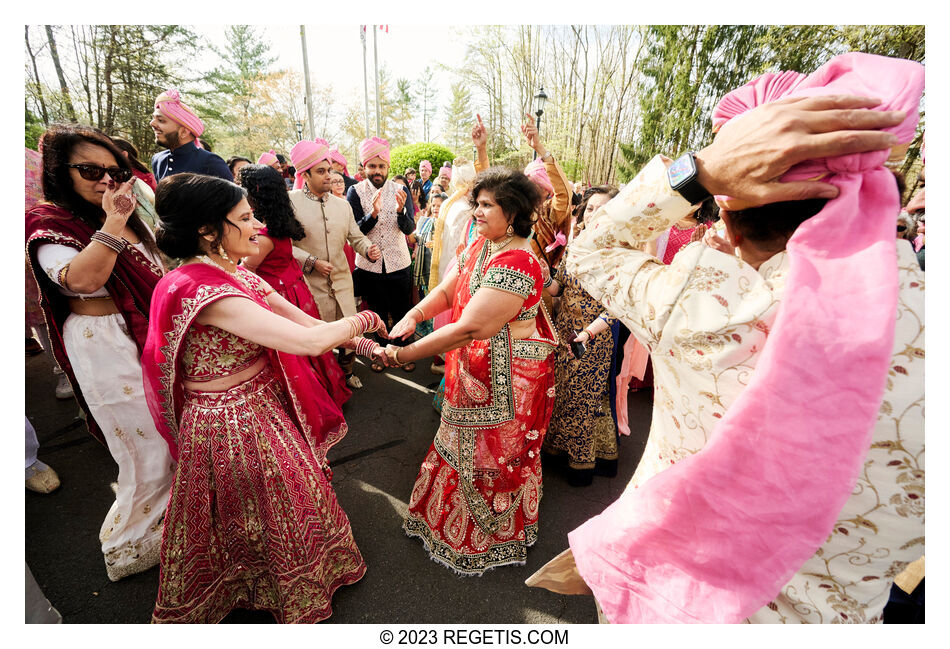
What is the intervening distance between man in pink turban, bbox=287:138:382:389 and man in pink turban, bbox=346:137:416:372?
48 cm

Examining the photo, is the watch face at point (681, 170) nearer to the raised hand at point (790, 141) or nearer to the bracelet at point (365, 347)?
the raised hand at point (790, 141)

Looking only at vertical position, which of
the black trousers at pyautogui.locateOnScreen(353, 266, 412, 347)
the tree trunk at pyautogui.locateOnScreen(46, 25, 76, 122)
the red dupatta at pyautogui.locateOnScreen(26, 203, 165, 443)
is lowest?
the black trousers at pyautogui.locateOnScreen(353, 266, 412, 347)

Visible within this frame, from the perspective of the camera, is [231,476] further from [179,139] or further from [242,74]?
[242,74]

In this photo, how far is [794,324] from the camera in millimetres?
658

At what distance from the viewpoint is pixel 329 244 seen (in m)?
3.82

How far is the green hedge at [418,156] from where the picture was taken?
14234mm

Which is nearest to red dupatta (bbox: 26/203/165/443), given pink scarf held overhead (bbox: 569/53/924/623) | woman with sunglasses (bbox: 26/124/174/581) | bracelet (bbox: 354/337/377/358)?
woman with sunglasses (bbox: 26/124/174/581)

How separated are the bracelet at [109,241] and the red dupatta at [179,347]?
0.55 m

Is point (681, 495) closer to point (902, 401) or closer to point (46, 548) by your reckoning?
point (902, 401)

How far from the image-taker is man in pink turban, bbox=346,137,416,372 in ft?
14.7

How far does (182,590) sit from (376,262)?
3303 mm

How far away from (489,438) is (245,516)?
113 cm

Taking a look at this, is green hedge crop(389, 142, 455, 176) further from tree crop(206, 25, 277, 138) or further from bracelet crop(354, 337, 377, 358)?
bracelet crop(354, 337, 377, 358)

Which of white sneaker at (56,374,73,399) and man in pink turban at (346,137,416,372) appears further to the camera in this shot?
man in pink turban at (346,137,416,372)
